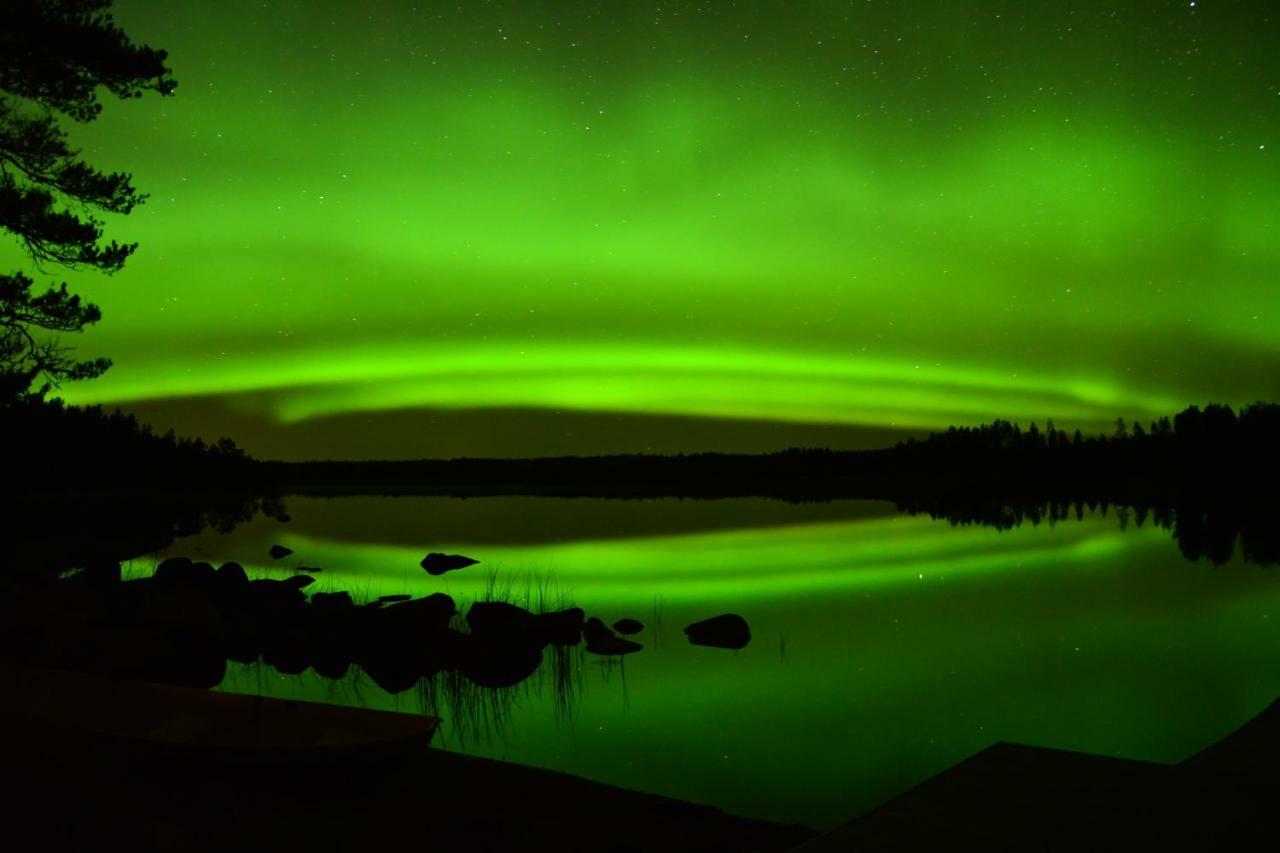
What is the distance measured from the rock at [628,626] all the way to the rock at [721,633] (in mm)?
1104

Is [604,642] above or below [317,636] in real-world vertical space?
below

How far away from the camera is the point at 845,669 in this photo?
18469 millimetres

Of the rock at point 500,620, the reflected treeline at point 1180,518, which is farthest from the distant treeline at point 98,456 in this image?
the reflected treeline at point 1180,518

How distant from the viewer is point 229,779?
8867mm

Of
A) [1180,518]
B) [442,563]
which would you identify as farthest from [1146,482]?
[442,563]

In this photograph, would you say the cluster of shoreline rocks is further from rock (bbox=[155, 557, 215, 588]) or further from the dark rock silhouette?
rock (bbox=[155, 557, 215, 588])

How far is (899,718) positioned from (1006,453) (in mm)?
135914

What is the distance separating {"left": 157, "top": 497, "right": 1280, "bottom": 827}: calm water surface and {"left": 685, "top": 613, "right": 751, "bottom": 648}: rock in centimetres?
47

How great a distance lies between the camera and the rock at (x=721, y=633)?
2031 centimetres

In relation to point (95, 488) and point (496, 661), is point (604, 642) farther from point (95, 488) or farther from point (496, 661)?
point (95, 488)

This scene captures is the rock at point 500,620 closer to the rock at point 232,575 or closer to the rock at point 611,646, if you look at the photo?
the rock at point 611,646

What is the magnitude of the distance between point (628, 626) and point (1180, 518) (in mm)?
57060

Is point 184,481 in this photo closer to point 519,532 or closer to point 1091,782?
point 519,532

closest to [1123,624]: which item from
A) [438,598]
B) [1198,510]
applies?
[438,598]
